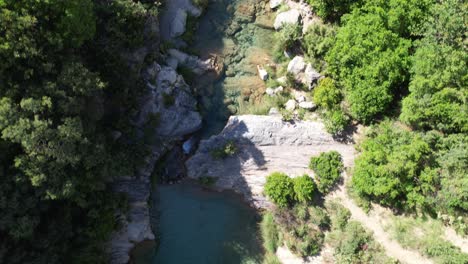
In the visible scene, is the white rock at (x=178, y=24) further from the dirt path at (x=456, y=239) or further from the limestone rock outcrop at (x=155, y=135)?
the dirt path at (x=456, y=239)

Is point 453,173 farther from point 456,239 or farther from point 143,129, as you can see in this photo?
point 143,129

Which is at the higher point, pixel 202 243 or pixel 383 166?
pixel 383 166

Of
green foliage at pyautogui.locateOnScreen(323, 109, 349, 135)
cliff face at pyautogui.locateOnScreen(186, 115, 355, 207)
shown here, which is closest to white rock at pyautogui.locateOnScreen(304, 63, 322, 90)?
green foliage at pyautogui.locateOnScreen(323, 109, 349, 135)

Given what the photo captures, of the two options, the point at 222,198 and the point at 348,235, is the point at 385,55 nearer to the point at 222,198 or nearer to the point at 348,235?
the point at 348,235

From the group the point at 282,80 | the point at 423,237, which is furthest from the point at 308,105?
the point at 423,237

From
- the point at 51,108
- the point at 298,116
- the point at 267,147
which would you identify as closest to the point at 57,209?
the point at 51,108

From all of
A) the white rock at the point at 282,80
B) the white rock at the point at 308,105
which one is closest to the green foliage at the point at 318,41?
the white rock at the point at 282,80
